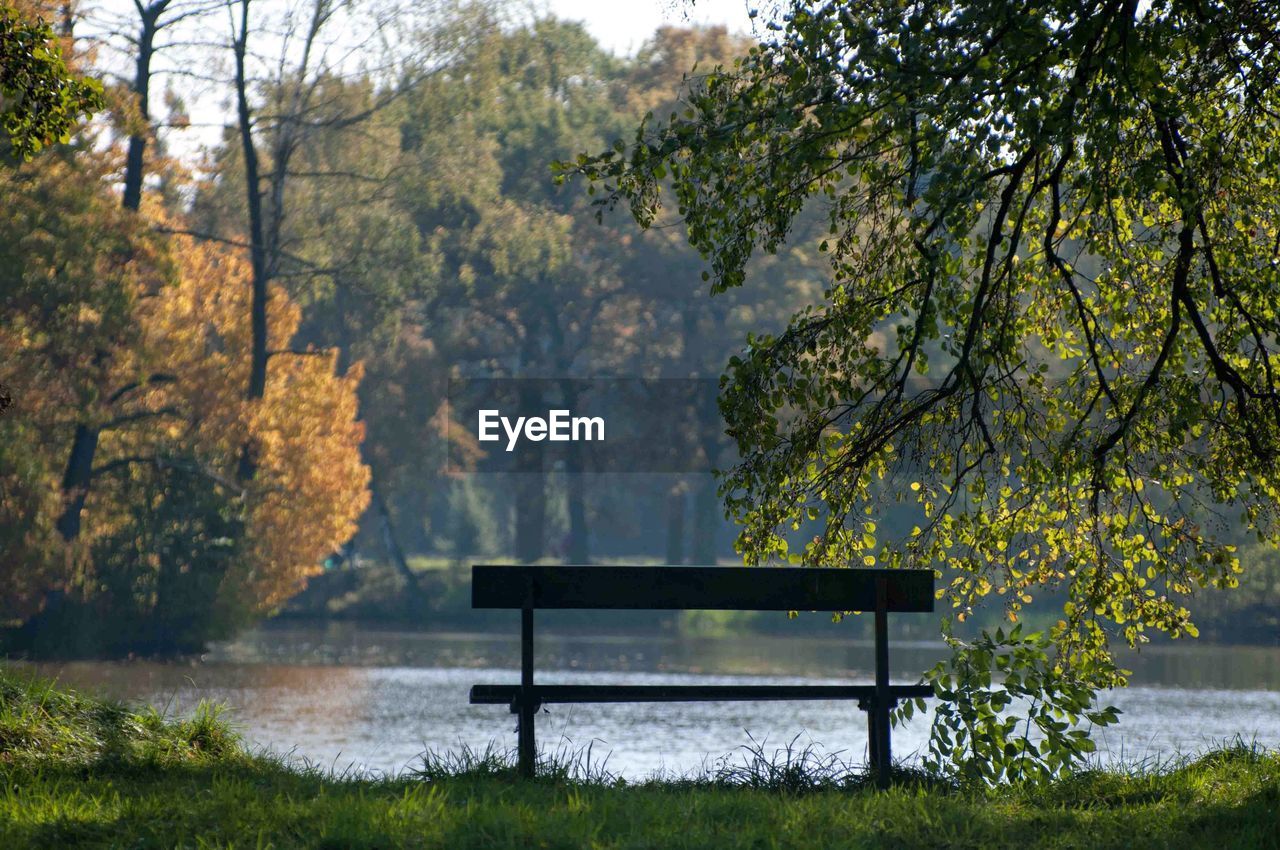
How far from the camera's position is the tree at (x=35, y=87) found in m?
Result: 10.4

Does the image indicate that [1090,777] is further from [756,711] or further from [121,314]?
[121,314]

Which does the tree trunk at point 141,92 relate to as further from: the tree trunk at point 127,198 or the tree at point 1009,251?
the tree at point 1009,251

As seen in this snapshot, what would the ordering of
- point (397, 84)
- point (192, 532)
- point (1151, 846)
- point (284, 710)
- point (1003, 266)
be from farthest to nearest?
point (397, 84) → point (192, 532) → point (284, 710) → point (1003, 266) → point (1151, 846)

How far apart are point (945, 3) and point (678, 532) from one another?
134 ft

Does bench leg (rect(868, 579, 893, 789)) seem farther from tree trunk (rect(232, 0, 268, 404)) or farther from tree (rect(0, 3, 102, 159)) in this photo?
tree trunk (rect(232, 0, 268, 404))

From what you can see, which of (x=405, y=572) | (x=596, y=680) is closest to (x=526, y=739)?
(x=596, y=680)

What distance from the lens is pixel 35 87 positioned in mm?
10555

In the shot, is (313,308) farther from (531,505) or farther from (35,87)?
(35,87)

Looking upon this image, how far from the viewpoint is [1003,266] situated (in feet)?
31.9

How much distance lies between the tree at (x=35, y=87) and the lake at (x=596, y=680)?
4.73 m

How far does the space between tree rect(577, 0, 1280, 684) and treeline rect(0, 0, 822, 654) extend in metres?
8.37

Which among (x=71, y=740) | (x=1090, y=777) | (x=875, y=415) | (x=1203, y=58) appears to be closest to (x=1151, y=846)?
(x=1090, y=777)

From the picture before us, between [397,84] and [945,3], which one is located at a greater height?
[397,84]

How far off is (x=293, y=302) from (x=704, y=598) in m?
26.6
